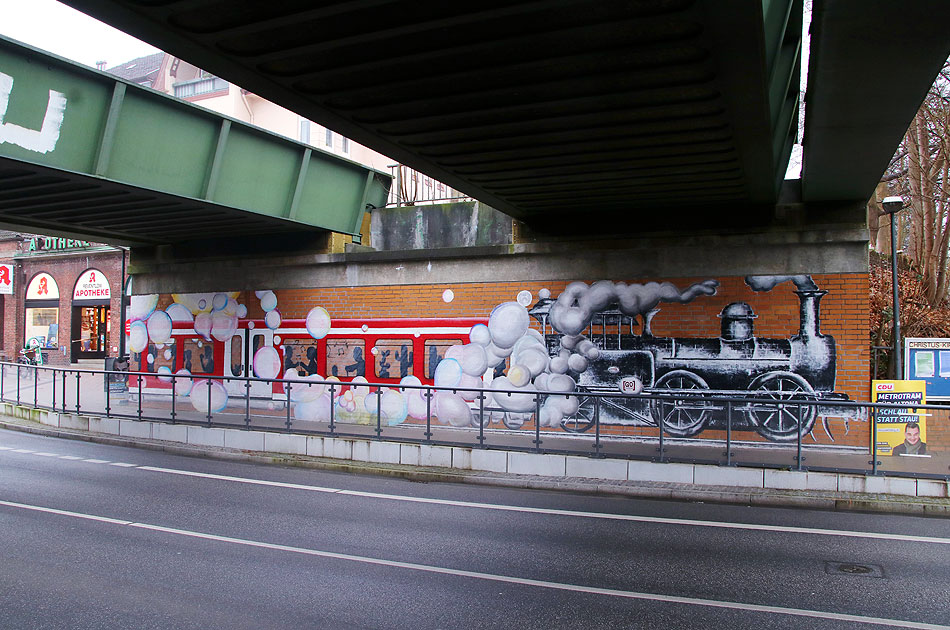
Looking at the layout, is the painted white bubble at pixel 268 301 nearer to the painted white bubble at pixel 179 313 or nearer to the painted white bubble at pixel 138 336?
the painted white bubble at pixel 179 313

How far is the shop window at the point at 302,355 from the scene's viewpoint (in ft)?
55.5

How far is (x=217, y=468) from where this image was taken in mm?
12227

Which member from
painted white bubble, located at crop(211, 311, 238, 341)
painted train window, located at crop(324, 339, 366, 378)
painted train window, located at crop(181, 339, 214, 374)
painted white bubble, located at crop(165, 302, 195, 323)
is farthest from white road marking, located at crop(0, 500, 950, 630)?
painted white bubble, located at crop(165, 302, 195, 323)

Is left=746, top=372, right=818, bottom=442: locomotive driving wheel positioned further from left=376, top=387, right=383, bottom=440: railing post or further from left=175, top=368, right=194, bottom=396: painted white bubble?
left=175, top=368, right=194, bottom=396: painted white bubble

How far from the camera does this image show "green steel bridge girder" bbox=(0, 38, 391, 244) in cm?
986

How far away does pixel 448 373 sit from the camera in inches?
602

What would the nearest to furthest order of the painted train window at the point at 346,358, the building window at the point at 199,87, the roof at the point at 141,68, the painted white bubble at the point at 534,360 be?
the painted white bubble at the point at 534,360, the painted train window at the point at 346,358, the building window at the point at 199,87, the roof at the point at 141,68

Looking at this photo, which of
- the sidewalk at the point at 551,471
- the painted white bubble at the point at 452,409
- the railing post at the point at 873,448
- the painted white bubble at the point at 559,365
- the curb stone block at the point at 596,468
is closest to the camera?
the sidewalk at the point at 551,471

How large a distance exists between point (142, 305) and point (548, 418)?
13205 millimetres

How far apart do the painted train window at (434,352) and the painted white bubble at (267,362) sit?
4.22 metres

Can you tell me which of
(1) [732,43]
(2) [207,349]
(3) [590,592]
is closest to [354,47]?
(1) [732,43]

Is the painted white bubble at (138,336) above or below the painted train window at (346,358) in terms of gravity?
above

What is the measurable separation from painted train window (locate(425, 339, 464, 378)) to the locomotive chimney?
686 centimetres

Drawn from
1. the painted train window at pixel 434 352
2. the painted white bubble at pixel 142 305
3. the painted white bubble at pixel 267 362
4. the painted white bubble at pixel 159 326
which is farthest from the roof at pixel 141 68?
the painted train window at pixel 434 352
